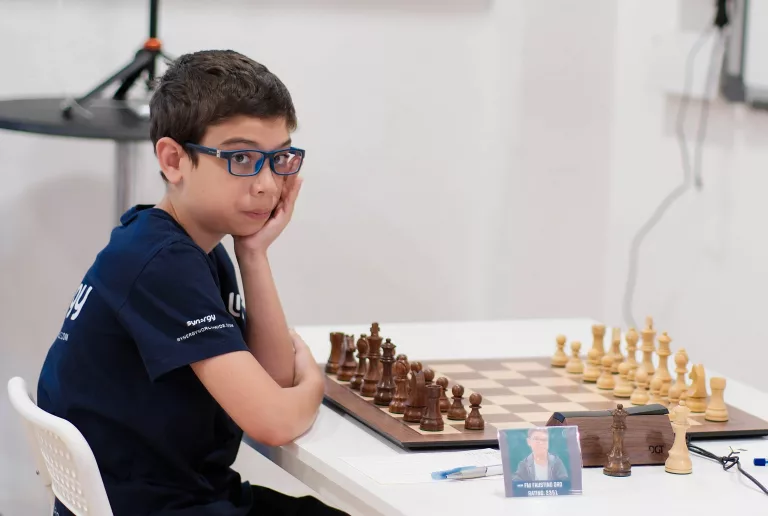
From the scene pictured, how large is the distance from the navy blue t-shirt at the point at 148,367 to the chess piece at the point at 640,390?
701 mm

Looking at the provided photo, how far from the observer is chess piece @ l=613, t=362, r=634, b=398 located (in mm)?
2010

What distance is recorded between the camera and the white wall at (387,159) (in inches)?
135

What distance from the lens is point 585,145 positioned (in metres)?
4.09

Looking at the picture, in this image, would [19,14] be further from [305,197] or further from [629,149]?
[629,149]

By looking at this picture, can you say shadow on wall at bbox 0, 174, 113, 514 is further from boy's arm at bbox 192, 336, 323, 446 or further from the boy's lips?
boy's arm at bbox 192, 336, 323, 446

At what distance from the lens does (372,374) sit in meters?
2.00

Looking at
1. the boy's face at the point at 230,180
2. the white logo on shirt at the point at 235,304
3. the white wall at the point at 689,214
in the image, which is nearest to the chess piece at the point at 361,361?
the white logo on shirt at the point at 235,304

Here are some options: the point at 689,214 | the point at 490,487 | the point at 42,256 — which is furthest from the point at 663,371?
the point at 42,256

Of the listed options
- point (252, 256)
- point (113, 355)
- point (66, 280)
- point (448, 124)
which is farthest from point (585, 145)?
point (113, 355)

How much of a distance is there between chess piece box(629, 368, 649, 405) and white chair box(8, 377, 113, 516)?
0.91 meters

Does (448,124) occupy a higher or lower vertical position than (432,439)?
higher

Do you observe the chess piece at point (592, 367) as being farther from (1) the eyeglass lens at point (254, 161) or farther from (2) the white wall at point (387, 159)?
(2) the white wall at point (387, 159)

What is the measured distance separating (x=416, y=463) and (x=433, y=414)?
0.51 feet

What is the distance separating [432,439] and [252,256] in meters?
0.52
